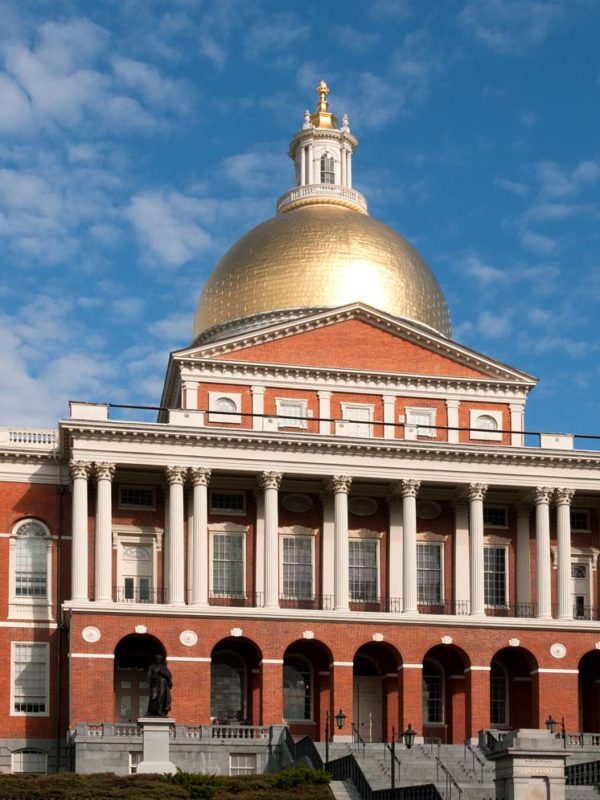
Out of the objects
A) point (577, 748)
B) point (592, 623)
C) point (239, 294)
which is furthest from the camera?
point (239, 294)

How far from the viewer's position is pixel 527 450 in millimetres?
68062

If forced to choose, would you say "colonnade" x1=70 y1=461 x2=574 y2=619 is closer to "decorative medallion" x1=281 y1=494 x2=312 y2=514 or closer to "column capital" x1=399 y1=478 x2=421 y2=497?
"column capital" x1=399 y1=478 x2=421 y2=497

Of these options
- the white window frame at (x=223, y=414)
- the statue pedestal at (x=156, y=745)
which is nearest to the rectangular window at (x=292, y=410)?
the white window frame at (x=223, y=414)

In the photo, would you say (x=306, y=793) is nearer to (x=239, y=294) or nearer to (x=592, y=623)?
(x=592, y=623)

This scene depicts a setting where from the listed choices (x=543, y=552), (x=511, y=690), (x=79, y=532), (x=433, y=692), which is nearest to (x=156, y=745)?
(x=79, y=532)

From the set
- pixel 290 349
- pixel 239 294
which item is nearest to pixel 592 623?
pixel 290 349

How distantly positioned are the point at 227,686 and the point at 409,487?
10717 millimetres

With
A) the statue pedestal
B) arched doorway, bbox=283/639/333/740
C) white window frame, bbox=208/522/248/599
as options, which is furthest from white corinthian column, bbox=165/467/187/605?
the statue pedestal

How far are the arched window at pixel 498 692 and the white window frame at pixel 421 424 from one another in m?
9.77

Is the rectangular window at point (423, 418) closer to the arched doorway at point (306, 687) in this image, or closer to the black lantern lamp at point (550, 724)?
the arched doorway at point (306, 687)

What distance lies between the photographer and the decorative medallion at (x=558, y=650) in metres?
66.6

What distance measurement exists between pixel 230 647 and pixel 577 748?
14.4m

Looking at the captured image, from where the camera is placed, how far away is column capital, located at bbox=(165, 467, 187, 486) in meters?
65.2

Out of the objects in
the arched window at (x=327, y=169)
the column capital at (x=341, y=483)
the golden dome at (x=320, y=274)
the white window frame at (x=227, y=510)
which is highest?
the arched window at (x=327, y=169)
